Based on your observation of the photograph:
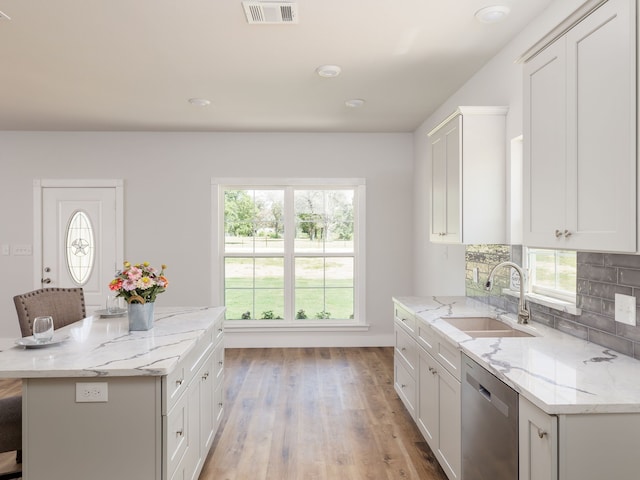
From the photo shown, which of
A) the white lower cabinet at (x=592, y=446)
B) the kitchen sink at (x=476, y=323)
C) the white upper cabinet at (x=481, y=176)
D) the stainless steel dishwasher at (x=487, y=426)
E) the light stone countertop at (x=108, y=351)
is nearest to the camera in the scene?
the white lower cabinet at (x=592, y=446)

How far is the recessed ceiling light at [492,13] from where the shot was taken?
2399 mm

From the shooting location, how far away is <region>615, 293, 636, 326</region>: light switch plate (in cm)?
179

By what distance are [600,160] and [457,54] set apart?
1761 mm

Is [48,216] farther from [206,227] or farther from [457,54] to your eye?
[457,54]

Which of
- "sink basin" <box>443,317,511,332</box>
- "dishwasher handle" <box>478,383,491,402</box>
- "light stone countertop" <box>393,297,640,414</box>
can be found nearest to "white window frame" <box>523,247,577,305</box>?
"light stone countertop" <box>393,297,640,414</box>

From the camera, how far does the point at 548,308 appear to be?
7.89 ft

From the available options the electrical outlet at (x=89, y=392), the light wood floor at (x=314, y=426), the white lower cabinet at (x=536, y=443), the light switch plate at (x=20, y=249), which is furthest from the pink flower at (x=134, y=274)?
the light switch plate at (x=20, y=249)

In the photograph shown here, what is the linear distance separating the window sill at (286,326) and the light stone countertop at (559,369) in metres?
2.87

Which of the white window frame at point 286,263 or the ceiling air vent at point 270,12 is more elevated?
the ceiling air vent at point 270,12

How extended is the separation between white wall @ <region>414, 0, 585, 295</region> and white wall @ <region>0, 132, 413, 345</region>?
1.07 feet

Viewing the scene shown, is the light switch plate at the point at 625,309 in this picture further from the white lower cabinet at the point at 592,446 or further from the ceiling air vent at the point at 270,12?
the ceiling air vent at the point at 270,12

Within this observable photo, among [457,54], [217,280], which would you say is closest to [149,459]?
[457,54]

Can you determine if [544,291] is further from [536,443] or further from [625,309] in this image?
[536,443]

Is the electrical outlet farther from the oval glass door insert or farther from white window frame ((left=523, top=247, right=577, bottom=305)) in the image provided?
the oval glass door insert
